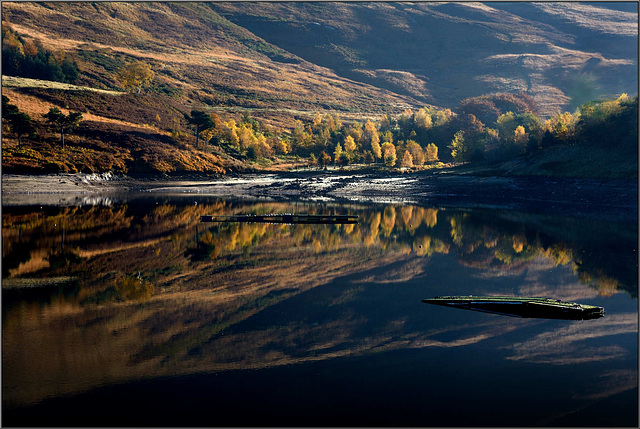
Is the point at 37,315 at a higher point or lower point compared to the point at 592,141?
lower

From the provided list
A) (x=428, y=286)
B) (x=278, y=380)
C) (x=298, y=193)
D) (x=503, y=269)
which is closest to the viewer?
(x=278, y=380)

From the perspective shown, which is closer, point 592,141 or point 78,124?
point 592,141

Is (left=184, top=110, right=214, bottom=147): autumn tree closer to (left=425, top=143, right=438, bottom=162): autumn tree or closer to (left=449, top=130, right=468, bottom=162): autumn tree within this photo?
(left=425, top=143, right=438, bottom=162): autumn tree

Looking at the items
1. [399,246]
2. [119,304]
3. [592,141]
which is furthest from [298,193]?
[119,304]

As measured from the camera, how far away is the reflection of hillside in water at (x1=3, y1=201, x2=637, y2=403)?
65.1 feet

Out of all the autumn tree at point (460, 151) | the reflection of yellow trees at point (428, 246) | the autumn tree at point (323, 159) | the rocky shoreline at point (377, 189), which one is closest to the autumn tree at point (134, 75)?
the autumn tree at point (323, 159)

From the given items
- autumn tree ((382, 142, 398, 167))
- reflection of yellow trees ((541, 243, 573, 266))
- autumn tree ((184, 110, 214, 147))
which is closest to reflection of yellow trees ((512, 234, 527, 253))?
reflection of yellow trees ((541, 243, 573, 266))

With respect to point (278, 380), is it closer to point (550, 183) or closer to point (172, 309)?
point (172, 309)

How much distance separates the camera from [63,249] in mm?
39031

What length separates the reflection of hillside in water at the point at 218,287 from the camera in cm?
1984

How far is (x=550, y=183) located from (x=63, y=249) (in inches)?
2750

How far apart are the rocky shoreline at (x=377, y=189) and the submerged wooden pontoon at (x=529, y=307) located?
139ft

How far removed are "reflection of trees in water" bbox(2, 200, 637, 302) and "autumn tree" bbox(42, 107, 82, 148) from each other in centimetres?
4852

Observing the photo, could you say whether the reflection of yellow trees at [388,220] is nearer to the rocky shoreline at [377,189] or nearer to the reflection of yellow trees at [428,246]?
the reflection of yellow trees at [428,246]
